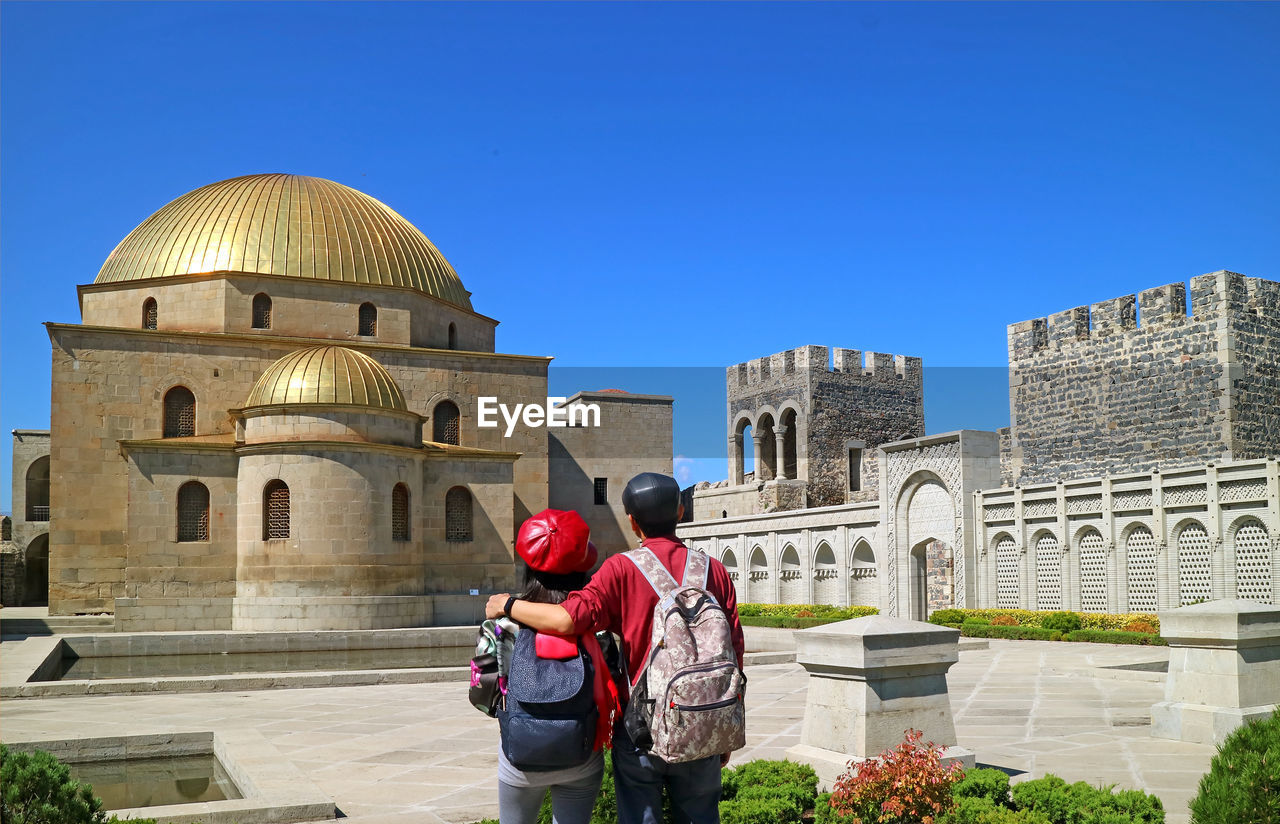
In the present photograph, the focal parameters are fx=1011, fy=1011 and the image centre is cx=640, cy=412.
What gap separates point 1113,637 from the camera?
17156 mm

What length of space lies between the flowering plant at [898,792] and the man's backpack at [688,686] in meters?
1.61

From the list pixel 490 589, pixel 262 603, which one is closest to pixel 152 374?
pixel 262 603

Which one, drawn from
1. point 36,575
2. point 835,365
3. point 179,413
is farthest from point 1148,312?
point 36,575

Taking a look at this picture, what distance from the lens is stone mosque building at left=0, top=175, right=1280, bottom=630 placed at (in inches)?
781

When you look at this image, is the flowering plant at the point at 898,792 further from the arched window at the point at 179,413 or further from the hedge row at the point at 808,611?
the arched window at the point at 179,413

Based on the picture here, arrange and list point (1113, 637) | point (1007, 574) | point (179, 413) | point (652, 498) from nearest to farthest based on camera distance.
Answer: point (652, 498) → point (1113, 637) → point (1007, 574) → point (179, 413)

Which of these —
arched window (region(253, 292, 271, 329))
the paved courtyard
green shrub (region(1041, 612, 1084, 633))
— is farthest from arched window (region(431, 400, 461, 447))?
the paved courtyard

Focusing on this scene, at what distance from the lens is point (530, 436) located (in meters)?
31.4

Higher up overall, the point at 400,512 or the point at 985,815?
the point at 400,512

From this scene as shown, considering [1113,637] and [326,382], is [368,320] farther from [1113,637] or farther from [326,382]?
[1113,637]

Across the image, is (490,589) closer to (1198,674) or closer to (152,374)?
(152,374)

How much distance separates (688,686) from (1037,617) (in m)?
18.5

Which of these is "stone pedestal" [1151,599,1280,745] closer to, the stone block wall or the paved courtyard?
the paved courtyard

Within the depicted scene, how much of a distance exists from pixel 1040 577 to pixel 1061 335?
5730mm
